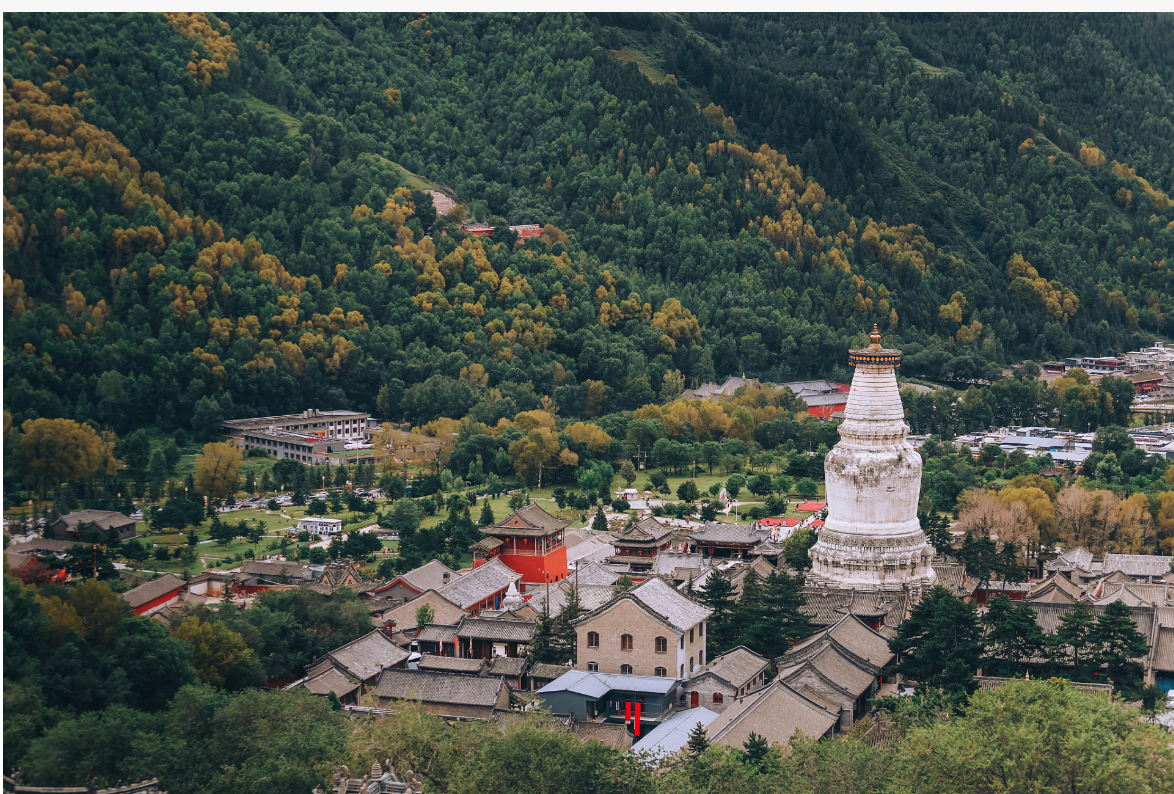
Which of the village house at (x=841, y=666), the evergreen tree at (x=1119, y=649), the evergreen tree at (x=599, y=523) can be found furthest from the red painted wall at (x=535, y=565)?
the evergreen tree at (x=1119, y=649)

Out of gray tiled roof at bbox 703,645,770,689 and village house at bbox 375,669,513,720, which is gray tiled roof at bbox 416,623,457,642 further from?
gray tiled roof at bbox 703,645,770,689

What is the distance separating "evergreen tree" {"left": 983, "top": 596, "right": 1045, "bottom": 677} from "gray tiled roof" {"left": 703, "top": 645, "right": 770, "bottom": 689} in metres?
5.15

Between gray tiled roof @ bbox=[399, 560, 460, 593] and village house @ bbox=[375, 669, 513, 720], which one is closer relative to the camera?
village house @ bbox=[375, 669, 513, 720]

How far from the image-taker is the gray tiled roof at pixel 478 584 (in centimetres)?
4031

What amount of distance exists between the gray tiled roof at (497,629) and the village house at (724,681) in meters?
5.52

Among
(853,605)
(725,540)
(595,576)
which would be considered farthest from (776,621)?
(725,540)

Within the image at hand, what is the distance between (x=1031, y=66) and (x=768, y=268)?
180 feet

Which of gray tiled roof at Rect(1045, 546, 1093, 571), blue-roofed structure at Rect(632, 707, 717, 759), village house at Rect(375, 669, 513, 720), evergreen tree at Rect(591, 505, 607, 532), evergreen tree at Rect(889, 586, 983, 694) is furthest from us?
evergreen tree at Rect(591, 505, 607, 532)

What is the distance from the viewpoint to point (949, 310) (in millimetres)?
102000

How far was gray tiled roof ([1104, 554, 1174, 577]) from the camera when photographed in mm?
43406

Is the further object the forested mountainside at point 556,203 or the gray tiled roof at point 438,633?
the forested mountainside at point 556,203

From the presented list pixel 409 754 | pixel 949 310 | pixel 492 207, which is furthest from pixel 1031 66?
pixel 409 754

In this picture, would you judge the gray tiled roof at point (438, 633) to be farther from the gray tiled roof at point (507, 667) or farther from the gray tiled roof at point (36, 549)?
the gray tiled roof at point (36, 549)

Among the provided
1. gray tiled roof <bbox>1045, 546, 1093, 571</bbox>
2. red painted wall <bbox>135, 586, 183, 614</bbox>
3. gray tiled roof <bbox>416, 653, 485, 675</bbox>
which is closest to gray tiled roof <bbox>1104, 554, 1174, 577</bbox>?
gray tiled roof <bbox>1045, 546, 1093, 571</bbox>
